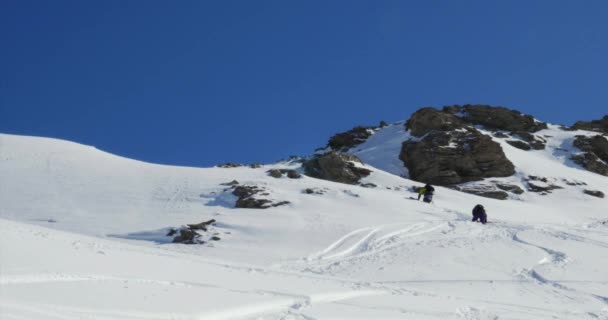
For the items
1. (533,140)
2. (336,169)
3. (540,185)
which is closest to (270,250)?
(336,169)

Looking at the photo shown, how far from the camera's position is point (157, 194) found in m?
30.8

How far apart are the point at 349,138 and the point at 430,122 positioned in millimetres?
13053

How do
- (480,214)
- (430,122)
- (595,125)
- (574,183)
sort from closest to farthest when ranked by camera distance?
(480,214)
(574,183)
(430,122)
(595,125)

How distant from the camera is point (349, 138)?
227ft

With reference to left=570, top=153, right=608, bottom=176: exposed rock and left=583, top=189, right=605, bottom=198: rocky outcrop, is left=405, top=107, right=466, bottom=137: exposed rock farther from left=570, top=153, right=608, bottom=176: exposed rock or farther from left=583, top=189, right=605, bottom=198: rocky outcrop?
left=583, top=189, right=605, bottom=198: rocky outcrop

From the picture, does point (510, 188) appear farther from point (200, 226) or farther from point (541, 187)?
point (200, 226)

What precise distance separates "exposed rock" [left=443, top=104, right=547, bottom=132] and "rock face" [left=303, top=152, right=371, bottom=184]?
1293 inches

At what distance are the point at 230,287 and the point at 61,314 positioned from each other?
402cm

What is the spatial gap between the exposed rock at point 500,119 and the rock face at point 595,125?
10235 millimetres

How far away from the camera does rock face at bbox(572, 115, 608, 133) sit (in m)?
77.9

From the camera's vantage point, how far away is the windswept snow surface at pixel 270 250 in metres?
8.49

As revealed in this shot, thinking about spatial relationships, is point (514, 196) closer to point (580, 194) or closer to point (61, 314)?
point (580, 194)

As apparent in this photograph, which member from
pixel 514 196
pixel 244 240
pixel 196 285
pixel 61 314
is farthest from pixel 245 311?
pixel 514 196

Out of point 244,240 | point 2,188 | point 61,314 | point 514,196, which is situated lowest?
point 61,314
